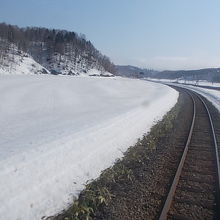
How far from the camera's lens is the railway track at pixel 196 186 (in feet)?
25.8

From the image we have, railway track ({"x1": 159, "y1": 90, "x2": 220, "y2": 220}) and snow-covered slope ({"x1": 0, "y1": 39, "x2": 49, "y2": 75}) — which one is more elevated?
railway track ({"x1": 159, "y1": 90, "x2": 220, "y2": 220})

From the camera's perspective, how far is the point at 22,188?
789 cm

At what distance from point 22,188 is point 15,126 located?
7.63m

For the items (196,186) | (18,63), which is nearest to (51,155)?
(196,186)

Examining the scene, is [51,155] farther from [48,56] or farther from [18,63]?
[48,56]

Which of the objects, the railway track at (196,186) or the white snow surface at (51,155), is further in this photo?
the railway track at (196,186)

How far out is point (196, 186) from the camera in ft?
31.5

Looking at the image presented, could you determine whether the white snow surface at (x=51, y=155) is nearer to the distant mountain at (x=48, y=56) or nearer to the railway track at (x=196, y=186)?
the railway track at (x=196, y=186)

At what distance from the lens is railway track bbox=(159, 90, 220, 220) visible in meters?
7.87

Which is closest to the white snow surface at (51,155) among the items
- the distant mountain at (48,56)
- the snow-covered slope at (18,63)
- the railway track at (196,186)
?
the railway track at (196,186)

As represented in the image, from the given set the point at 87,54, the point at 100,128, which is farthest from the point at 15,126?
the point at 87,54

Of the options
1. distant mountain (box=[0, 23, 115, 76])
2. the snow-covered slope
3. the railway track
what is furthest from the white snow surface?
distant mountain (box=[0, 23, 115, 76])

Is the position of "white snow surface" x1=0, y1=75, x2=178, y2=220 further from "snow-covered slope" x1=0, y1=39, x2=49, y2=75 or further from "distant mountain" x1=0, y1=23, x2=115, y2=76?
"distant mountain" x1=0, y1=23, x2=115, y2=76

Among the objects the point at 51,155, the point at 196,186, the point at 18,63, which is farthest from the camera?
the point at 18,63
